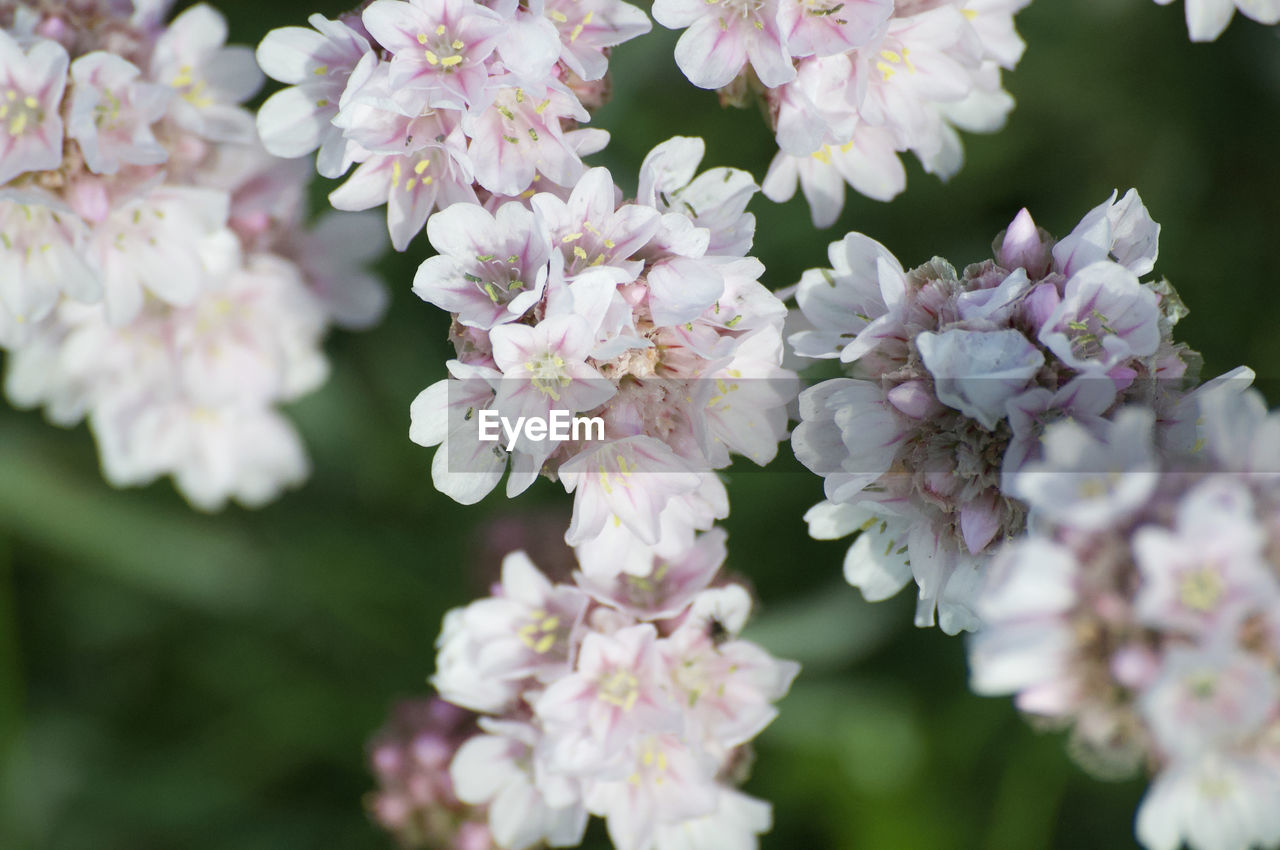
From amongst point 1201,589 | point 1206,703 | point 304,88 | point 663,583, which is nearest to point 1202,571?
point 1201,589

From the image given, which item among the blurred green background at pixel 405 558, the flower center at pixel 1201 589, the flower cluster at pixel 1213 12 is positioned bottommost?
the blurred green background at pixel 405 558

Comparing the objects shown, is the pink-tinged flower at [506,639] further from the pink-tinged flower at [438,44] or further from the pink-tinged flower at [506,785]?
the pink-tinged flower at [438,44]

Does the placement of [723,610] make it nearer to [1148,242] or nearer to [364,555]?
[1148,242]

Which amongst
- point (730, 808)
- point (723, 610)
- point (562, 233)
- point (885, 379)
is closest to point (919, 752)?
point (730, 808)

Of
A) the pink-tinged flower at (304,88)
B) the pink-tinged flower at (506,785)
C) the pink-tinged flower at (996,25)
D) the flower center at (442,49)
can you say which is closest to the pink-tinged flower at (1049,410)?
the pink-tinged flower at (996,25)

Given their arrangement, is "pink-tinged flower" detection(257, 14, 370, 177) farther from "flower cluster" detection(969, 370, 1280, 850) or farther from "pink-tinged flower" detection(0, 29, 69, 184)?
"flower cluster" detection(969, 370, 1280, 850)

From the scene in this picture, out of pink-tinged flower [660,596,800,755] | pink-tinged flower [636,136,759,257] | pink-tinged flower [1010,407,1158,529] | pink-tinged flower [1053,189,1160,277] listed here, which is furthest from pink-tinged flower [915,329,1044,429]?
pink-tinged flower [660,596,800,755]

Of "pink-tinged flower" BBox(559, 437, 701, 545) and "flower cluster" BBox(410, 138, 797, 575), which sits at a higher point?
"flower cluster" BBox(410, 138, 797, 575)
